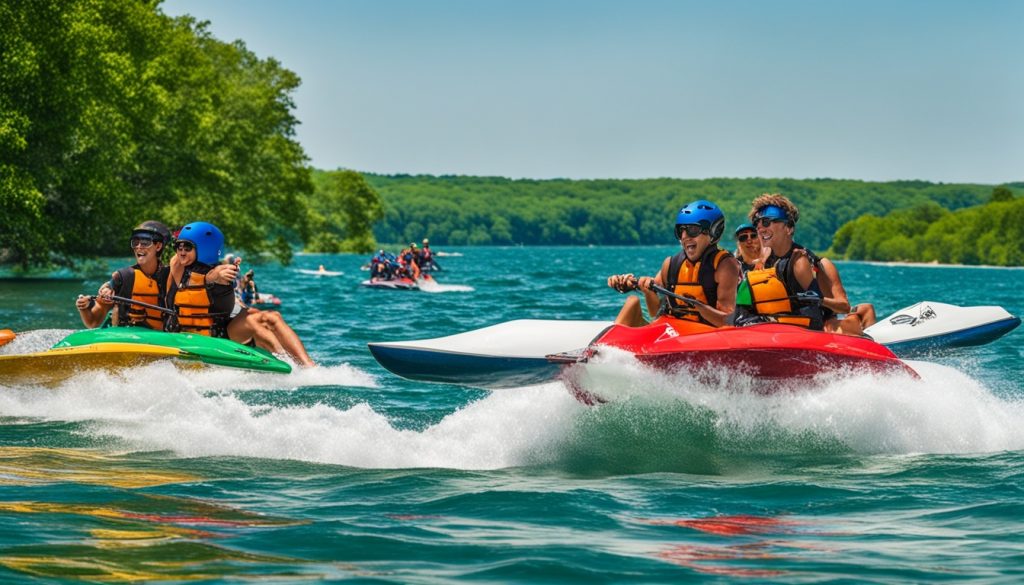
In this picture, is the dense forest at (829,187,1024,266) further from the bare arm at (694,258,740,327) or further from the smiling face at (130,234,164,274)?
the bare arm at (694,258,740,327)

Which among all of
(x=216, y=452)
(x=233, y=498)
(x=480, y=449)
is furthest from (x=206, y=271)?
(x=233, y=498)

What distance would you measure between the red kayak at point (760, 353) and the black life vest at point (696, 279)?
90 centimetres

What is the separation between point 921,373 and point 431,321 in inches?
611

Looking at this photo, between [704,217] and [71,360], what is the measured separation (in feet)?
18.9

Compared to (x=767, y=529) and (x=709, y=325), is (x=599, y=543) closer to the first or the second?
(x=767, y=529)

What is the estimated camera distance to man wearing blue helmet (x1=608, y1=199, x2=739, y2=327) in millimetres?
9477

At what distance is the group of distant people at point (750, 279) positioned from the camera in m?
9.46

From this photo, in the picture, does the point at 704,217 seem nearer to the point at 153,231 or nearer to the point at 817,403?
the point at 817,403

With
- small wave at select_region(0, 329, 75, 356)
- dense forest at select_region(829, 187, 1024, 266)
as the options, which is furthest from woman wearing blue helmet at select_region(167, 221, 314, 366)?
dense forest at select_region(829, 187, 1024, 266)

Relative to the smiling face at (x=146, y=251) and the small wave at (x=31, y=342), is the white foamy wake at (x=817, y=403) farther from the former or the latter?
the small wave at (x=31, y=342)

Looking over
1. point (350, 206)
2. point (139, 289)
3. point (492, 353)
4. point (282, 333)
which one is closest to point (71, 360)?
point (139, 289)

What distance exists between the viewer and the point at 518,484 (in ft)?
25.1

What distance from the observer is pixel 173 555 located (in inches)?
232

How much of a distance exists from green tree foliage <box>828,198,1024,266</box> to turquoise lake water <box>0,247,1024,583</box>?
5217 inches
